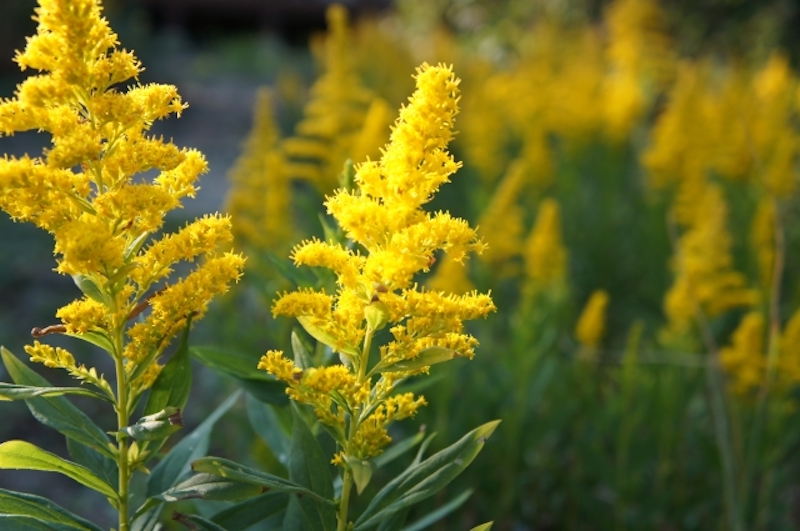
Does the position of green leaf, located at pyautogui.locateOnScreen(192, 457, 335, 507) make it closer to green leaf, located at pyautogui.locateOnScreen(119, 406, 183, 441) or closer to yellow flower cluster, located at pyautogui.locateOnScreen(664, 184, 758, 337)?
green leaf, located at pyautogui.locateOnScreen(119, 406, 183, 441)

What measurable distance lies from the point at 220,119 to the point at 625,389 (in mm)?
10200

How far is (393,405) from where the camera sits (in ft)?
4.43

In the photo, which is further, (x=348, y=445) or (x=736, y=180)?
(x=736, y=180)

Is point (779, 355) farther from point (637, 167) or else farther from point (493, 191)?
point (637, 167)

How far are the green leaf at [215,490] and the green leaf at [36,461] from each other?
0.14 m

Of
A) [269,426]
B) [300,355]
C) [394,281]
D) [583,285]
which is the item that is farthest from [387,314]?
[583,285]

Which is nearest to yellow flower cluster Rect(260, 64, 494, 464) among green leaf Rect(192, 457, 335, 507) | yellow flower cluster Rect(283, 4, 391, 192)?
green leaf Rect(192, 457, 335, 507)

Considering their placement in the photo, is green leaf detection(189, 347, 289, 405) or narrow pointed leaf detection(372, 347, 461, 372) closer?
narrow pointed leaf detection(372, 347, 461, 372)

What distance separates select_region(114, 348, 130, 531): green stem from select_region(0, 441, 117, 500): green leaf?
2cm

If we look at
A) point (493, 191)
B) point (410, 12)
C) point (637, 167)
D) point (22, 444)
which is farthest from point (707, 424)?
point (410, 12)

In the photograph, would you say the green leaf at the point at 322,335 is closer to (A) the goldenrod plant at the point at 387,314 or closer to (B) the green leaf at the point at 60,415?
(A) the goldenrod plant at the point at 387,314

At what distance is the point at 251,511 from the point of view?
143 centimetres

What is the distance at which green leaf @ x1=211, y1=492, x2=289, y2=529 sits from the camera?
1396 mm

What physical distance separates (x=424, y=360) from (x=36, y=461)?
23.4 inches
